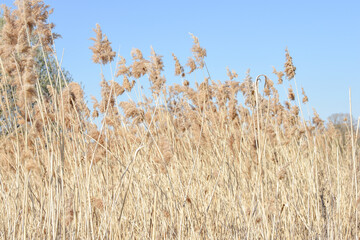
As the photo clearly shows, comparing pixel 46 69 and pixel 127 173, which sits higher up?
pixel 46 69

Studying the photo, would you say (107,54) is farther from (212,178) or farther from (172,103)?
(172,103)

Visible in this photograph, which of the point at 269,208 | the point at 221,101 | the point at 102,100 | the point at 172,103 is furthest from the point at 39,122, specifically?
the point at 172,103

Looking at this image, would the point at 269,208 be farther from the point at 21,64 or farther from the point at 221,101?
the point at 221,101

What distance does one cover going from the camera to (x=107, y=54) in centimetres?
301

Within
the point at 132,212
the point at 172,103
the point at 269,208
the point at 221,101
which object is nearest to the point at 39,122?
the point at 132,212

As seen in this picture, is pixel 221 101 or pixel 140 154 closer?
pixel 140 154

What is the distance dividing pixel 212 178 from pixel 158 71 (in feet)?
3.55

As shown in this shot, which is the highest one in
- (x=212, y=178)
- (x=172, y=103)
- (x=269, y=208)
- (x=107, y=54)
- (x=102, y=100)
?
(x=172, y=103)

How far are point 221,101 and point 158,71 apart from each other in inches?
55.4

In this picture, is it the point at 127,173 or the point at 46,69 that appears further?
the point at 46,69

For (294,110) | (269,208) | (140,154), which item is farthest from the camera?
(294,110)

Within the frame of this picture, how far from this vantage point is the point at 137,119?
2.88 metres

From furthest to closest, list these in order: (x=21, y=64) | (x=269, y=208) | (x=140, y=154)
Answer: (x=140, y=154), (x=269, y=208), (x=21, y=64)

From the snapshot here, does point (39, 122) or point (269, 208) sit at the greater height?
point (39, 122)
